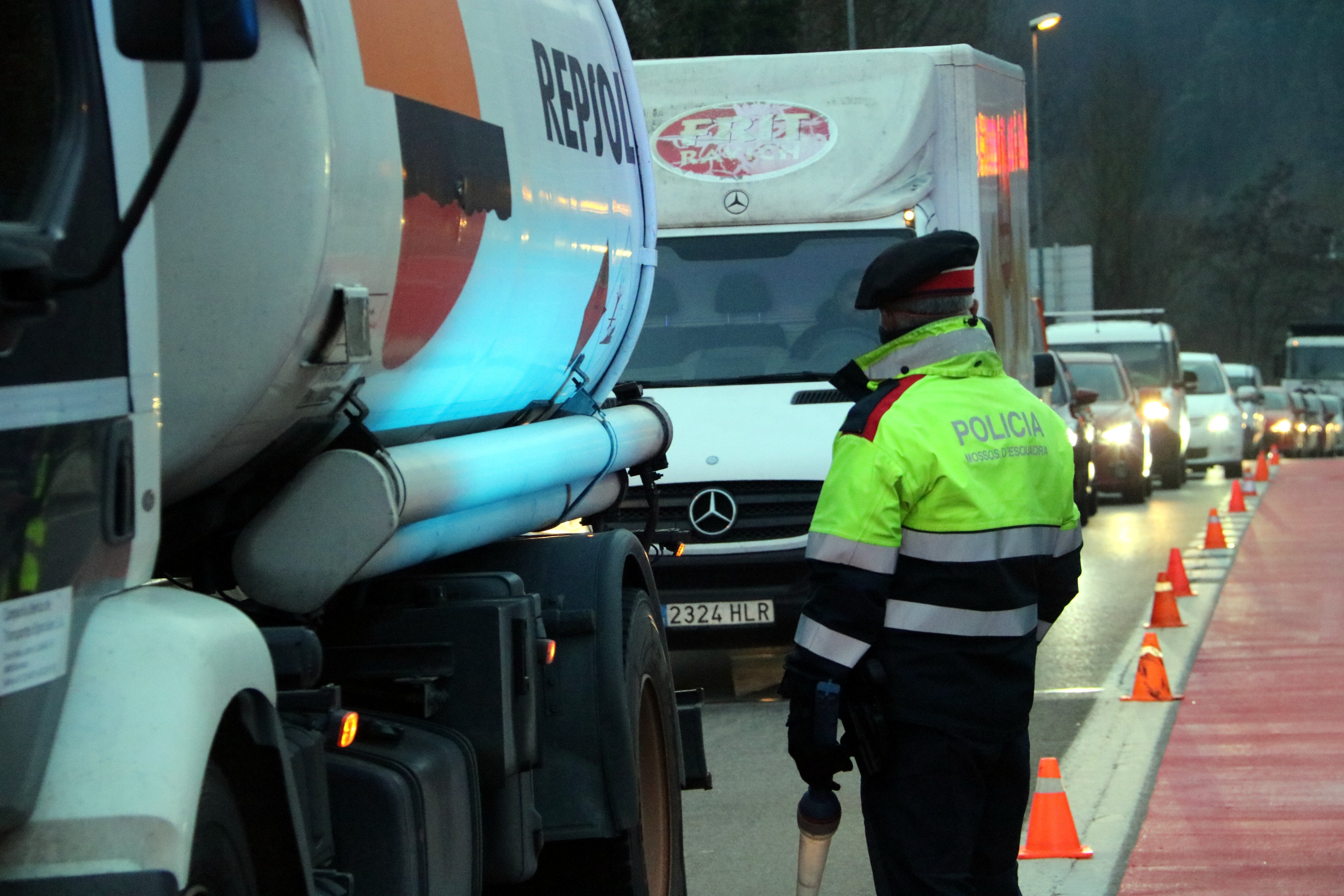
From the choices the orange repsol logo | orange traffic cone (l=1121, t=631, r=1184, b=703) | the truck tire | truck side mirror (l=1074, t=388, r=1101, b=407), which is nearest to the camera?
the truck tire

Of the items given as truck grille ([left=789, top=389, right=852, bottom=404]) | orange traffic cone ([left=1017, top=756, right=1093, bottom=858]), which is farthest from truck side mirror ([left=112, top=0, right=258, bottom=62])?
truck grille ([left=789, top=389, right=852, bottom=404])

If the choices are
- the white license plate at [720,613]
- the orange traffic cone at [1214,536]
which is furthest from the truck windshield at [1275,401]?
the white license plate at [720,613]

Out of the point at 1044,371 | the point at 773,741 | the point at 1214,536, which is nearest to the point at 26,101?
the point at 773,741

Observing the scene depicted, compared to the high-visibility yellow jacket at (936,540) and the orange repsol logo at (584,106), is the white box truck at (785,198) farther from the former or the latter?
the high-visibility yellow jacket at (936,540)

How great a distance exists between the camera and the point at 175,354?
3.29 m

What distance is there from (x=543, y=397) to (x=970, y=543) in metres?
1.76

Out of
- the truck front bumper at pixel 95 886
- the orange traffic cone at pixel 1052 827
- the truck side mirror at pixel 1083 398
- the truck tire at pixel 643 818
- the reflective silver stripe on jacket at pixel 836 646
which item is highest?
the truck front bumper at pixel 95 886

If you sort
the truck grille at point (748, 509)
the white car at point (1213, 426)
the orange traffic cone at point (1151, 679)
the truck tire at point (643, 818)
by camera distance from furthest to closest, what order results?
the white car at point (1213, 426), the truck grille at point (748, 509), the orange traffic cone at point (1151, 679), the truck tire at point (643, 818)

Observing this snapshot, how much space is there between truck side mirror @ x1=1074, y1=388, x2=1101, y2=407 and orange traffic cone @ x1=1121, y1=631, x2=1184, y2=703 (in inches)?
482

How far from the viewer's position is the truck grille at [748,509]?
10.5 metres

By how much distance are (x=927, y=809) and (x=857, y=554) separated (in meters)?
0.58

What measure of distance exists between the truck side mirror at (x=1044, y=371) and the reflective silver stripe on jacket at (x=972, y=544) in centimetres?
1133

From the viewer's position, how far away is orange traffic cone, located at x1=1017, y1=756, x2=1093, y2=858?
22.5 feet

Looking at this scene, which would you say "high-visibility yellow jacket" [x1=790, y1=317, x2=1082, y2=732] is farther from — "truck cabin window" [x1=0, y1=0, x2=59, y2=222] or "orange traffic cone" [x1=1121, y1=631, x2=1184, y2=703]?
"orange traffic cone" [x1=1121, y1=631, x2=1184, y2=703]
